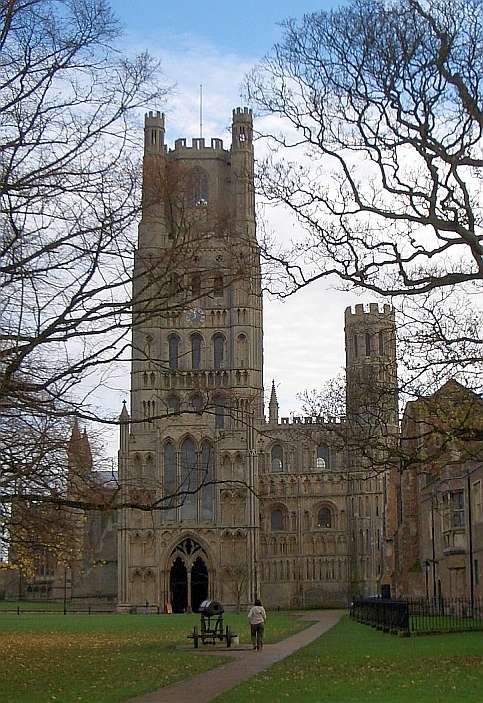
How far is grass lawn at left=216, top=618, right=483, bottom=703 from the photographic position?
15320mm

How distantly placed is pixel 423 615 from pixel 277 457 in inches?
2082

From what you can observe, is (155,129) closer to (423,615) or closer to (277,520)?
(277,520)

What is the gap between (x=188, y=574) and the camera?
7631 centimetres

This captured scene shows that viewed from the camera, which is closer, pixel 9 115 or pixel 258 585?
pixel 9 115

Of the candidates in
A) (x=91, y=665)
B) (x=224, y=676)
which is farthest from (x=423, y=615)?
(x=224, y=676)

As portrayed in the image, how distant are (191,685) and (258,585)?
193 feet

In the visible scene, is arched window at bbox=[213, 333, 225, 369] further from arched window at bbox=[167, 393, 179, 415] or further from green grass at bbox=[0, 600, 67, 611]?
green grass at bbox=[0, 600, 67, 611]

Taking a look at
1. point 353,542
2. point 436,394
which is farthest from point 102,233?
point 353,542

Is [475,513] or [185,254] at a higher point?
[185,254]

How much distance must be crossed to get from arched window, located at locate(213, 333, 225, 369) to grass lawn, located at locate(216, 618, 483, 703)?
178 ft

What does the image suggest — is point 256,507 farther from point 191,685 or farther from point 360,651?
point 191,685

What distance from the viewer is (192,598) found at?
7625 cm

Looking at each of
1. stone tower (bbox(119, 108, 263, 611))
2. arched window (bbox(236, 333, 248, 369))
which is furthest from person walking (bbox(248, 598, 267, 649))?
arched window (bbox(236, 333, 248, 369))

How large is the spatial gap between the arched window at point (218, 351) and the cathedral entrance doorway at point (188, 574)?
13.7m
